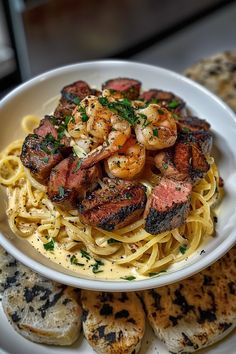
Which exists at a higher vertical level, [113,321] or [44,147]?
[44,147]

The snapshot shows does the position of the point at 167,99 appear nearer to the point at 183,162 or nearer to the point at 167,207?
the point at 183,162

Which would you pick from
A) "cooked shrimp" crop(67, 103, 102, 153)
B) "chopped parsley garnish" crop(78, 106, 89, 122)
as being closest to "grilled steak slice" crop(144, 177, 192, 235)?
"cooked shrimp" crop(67, 103, 102, 153)

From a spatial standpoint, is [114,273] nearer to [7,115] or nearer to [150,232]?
[150,232]

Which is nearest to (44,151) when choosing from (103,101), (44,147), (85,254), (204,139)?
(44,147)

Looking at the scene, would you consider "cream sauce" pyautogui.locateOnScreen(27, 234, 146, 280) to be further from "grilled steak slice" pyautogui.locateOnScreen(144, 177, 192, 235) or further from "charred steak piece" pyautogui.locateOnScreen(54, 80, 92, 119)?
"charred steak piece" pyautogui.locateOnScreen(54, 80, 92, 119)

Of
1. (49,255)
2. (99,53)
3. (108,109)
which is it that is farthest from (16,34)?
(49,255)

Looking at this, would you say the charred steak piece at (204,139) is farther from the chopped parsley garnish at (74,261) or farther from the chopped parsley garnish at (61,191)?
the chopped parsley garnish at (74,261)

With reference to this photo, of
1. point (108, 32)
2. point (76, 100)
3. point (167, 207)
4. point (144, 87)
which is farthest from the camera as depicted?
point (108, 32)
